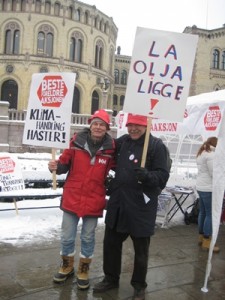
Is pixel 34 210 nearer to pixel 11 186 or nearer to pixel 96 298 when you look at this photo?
pixel 11 186

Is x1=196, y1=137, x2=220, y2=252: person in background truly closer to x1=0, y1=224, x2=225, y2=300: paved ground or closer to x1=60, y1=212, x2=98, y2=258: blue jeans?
x1=0, y1=224, x2=225, y2=300: paved ground

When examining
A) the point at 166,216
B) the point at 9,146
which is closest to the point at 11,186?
the point at 166,216

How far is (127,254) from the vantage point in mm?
5262

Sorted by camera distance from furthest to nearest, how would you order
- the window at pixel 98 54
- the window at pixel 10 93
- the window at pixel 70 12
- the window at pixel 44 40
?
the window at pixel 98 54, the window at pixel 70 12, the window at pixel 44 40, the window at pixel 10 93

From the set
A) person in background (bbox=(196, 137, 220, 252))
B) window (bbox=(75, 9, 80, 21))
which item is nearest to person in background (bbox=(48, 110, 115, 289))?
person in background (bbox=(196, 137, 220, 252))

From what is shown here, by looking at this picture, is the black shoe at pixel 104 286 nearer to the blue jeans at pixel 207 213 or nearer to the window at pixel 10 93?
the blue jeans at pixel 207 213

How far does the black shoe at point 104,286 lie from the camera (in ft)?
13.0

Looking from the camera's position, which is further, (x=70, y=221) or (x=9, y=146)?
(x=9, y=146)

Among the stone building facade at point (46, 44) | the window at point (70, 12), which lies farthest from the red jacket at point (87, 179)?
the window at point (70, 12)

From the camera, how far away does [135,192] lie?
3803mm

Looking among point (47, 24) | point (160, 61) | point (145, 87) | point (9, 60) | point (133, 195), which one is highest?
point (47, 24)

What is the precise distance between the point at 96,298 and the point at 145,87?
7.40 feet

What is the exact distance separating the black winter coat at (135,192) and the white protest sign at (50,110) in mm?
932

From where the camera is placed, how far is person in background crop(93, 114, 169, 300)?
3.78 metres
